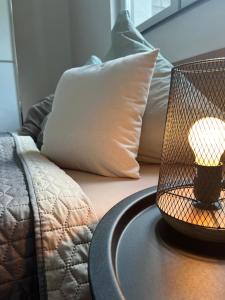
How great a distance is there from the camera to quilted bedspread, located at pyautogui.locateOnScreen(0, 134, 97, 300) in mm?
584

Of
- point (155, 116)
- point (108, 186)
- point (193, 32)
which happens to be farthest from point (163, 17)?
point (108, 186)

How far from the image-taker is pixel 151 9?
5.86 ft

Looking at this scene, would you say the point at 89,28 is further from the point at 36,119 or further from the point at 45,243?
the point at 45,243

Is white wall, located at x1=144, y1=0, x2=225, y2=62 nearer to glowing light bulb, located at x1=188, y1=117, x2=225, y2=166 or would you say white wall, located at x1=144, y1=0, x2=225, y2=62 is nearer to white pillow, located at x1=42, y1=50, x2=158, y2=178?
white pillow, located at x1=42, y1=50, x2=158, y2=178

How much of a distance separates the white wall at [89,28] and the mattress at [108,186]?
138 centimetres

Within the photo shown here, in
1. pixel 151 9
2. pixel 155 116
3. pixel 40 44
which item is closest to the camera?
pixel 155 116

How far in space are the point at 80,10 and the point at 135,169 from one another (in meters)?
1.96

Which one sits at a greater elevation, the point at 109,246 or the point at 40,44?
the point at 40,44

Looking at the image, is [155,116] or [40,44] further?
[40,44]

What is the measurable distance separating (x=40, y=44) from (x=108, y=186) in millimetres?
2163

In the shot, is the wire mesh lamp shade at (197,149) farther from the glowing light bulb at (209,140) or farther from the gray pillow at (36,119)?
the gray pillow at (36,119)

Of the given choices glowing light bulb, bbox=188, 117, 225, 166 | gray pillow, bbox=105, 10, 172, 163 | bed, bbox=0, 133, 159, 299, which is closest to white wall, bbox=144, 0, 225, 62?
gray pillow, bbox=105, 10, 172, 163

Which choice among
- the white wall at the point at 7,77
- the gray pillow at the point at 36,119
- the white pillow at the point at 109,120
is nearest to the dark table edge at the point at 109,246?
the white pillow at the point at 109,120

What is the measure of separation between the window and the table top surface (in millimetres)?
1045
